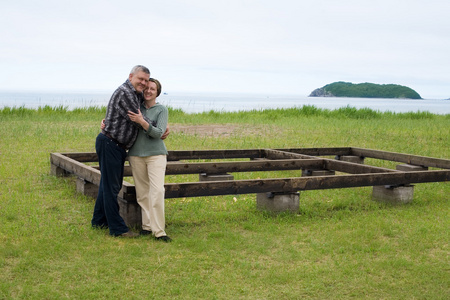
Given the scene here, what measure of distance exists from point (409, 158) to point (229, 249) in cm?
563

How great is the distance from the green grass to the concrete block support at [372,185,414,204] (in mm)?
143

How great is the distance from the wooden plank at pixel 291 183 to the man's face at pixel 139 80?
1104mm

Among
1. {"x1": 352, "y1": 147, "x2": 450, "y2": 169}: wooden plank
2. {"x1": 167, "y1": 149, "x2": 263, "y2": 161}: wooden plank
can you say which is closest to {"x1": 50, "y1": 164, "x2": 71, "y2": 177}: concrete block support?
{"x1": 167, "y1": 149, "x2": 263, "y2": 161}: wooden plank

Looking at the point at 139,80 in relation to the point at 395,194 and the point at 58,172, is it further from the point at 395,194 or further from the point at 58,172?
the point at 395,194

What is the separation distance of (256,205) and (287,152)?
Answer: 2995 millimetres

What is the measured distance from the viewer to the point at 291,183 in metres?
6.75

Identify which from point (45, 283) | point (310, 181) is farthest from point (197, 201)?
point (45, 283)

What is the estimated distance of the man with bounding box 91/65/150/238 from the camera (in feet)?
18.2

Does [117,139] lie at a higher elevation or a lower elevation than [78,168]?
higher

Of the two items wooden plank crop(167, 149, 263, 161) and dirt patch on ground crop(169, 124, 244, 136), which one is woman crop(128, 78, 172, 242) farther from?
dirt patch on ground crop(169, 124, 244, 136)

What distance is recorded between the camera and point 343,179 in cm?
705

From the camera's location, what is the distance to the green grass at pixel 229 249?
4398 millimetres

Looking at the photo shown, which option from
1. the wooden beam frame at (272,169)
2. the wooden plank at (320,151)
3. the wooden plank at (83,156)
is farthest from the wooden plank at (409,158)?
the wooden plank at (83,156)

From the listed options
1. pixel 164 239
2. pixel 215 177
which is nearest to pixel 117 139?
pixel 164 239
